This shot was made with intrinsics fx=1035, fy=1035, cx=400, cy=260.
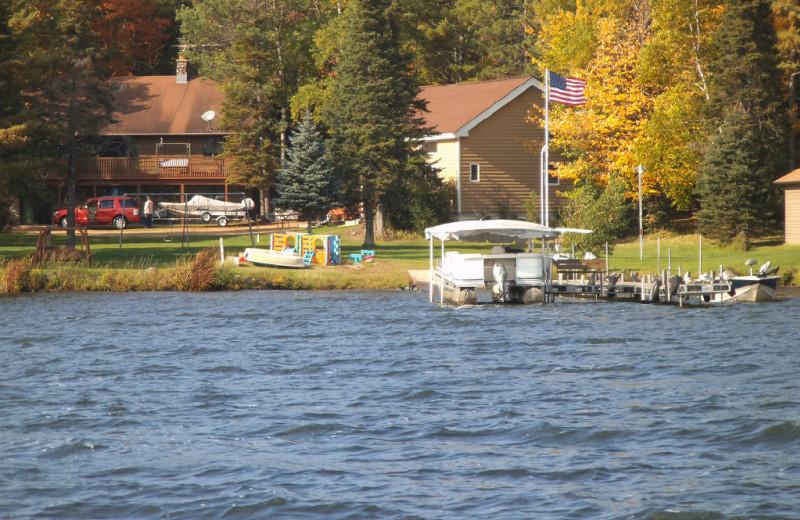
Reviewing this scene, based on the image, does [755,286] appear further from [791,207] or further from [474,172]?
[474,172]

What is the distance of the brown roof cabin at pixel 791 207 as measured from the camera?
44.9 metres

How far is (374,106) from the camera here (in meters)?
49.2

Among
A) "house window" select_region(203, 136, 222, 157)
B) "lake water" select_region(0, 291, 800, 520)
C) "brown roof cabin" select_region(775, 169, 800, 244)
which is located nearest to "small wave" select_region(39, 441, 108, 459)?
"lake water" select_region(0, 291, 800, 520)

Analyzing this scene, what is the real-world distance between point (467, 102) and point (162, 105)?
65.2 ft

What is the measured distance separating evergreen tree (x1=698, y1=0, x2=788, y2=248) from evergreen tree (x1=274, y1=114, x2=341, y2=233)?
677 inches

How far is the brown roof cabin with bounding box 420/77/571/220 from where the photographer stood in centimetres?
5641

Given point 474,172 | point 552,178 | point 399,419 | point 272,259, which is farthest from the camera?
point 552,178

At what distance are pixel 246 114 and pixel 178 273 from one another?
892 inches

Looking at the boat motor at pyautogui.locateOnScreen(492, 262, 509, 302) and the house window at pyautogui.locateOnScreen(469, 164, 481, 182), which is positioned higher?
the house window at pyautogui.locateOnScreen(469, 164, 481, 182)

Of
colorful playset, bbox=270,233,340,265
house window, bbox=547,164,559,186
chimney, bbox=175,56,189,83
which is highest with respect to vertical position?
chimney, bbox=175,56,189,83

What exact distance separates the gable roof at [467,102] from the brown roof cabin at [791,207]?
14.6 meters

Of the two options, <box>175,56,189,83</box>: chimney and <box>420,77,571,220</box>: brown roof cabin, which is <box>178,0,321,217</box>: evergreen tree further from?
<box>420,77,571,220</box>: brown roof cabin

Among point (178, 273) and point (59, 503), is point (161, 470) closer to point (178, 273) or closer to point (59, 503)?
point (59, 503)

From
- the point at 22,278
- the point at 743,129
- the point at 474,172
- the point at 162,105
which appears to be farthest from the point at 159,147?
the point at 743,129
